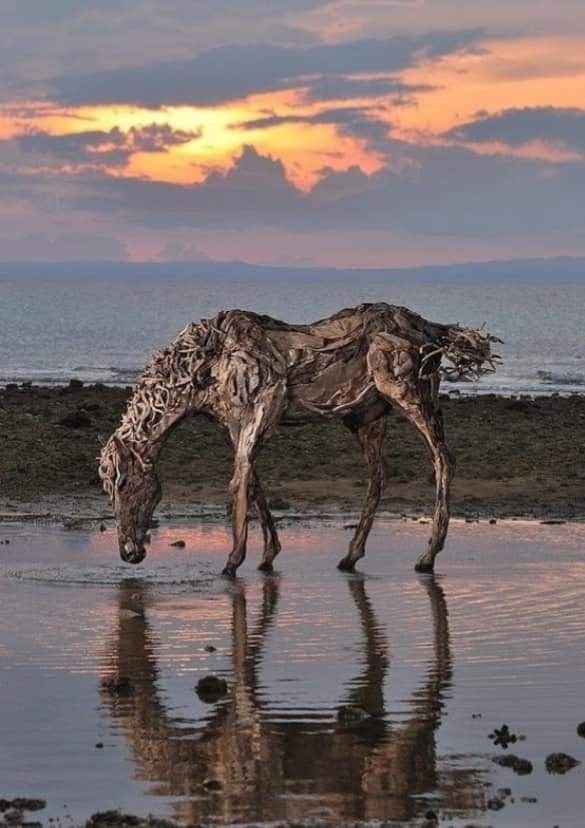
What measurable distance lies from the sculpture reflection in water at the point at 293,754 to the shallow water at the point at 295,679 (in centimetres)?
2

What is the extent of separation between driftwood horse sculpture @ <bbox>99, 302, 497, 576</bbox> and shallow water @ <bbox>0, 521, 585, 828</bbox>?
2.02ft

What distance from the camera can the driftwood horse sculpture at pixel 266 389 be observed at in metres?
18.8

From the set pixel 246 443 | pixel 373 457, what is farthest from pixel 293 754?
pixel 373 457

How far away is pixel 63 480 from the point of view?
2748 centimetres

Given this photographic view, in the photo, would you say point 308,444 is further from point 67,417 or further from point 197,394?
point 197,394

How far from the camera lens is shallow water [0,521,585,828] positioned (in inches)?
420

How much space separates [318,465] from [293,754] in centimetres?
1783

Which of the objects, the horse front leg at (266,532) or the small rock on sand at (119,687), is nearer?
the small rock on sand at (119,687)

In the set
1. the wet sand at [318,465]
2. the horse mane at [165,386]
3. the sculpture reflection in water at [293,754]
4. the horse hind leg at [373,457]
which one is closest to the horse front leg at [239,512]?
the horse mane at [165,386]

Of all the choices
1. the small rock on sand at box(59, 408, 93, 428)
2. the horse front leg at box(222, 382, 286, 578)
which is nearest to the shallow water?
the horse front leg at box(222, 382, 286, 578)

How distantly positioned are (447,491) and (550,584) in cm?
178

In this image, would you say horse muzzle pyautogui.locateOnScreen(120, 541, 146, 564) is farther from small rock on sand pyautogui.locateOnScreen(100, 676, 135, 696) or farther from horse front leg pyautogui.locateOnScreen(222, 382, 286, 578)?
small rock on sand pyautogui.locateOnScreen(100, 676, 135, 696)

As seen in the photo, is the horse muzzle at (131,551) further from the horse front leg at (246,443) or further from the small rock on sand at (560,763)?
the small rock on sand at (560,763)

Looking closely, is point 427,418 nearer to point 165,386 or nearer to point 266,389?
point 266,389
